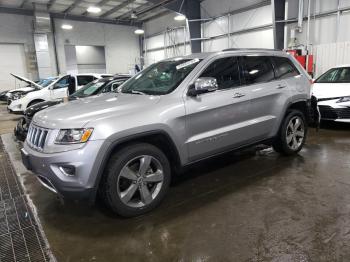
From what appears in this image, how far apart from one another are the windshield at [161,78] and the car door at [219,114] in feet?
0.76

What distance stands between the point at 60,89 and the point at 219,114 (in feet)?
29.2

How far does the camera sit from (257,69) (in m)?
3.86

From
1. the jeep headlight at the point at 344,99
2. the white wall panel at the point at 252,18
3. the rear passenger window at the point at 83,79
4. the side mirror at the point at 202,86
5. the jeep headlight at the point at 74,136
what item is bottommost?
the jeep headlight at the point at 344,99

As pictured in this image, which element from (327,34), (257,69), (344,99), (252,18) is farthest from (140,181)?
(252,18)

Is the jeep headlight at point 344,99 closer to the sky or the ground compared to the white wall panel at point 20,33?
closer to the ground

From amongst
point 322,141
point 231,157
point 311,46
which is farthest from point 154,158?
point 311,46

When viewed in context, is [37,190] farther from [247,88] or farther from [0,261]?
[247,88]

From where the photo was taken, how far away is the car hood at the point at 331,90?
623 cm

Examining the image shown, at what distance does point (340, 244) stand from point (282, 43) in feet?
36.5

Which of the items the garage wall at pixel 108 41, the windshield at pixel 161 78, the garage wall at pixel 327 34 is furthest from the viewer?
the garage wall at pixel 108 41

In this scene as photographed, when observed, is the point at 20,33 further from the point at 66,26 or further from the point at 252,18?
the point at 252,18

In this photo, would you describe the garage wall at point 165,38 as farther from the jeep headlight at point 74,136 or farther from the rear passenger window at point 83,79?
the jeep headlight at point 74,136

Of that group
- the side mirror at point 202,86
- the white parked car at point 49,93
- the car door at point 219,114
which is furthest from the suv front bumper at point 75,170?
the white parked car at point 49,93

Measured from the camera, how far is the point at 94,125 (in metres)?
2.48
